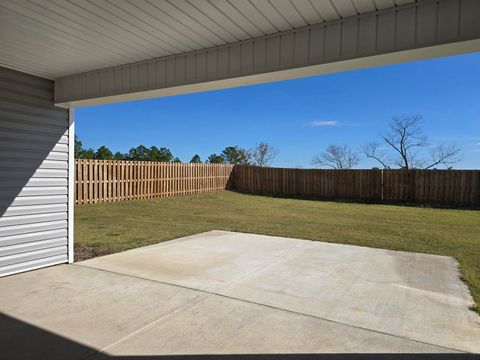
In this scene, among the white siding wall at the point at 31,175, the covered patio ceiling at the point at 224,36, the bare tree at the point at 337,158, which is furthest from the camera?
the bare tree at the point at 337,158

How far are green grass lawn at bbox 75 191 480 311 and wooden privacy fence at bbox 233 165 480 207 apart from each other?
1.96 m

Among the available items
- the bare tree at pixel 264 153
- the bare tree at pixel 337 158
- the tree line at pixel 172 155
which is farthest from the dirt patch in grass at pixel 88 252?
the bare tree at pixel 264 153

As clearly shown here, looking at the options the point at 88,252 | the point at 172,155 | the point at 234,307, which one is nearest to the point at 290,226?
the point at 88,252

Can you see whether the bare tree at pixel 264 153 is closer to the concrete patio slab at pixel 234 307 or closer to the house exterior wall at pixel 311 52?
the concrete patio slab at pixel 234 307

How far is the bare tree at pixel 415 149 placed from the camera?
717 inches

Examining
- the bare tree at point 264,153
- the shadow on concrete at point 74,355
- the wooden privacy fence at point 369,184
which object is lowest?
the shadow on concrete at point 74,355

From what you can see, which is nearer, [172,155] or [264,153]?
[264,153]

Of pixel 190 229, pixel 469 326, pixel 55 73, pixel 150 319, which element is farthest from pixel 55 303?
pixel 190 229

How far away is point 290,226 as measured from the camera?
810 cm

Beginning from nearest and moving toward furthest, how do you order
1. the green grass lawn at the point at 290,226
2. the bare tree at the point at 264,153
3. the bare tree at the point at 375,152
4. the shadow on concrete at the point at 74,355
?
the shadow on concrete at the point at 74,355
the green grass lawn at the point at 290,226
the bare tree at the point at 375,152
the bare tree at the point at 264,153

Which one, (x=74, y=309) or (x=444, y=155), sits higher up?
(x=444, y=155)

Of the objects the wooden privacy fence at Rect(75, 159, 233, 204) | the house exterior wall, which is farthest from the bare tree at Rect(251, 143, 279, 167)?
the house exterior wall

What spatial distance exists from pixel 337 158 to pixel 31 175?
23069 mm

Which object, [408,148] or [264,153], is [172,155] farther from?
[408,148]
